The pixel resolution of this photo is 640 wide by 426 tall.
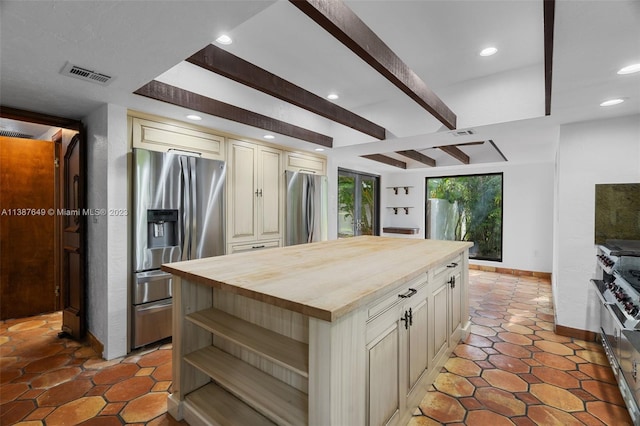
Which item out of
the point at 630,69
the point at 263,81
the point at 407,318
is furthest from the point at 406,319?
the point at 630,69

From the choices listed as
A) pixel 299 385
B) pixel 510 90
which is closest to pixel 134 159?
pixel 299 385

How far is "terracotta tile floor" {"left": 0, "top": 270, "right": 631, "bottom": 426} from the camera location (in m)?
1.82

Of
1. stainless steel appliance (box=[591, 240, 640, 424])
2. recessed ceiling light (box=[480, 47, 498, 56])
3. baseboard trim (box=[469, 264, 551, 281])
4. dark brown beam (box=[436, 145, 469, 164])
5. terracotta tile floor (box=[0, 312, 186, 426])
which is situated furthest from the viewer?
baseboard trim (box=[469, 264, 551, 281])

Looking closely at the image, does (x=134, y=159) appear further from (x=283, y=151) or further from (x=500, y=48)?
(x=500, y=48)

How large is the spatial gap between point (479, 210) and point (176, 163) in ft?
19.2

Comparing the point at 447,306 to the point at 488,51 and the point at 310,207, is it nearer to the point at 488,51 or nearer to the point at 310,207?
the point at 488,51

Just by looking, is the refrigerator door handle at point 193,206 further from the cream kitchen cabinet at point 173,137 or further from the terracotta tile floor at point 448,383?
the terracotta tile floor at point 448,383

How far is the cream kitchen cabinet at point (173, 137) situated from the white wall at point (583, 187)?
357cm

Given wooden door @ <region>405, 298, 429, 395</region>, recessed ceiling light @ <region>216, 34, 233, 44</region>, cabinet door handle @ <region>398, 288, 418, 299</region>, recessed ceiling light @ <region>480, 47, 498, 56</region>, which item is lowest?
wooden door @ <region>405, 298, 429, 395</region>

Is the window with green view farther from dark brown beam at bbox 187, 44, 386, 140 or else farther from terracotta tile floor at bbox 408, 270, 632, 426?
dark brown beam at bbox 187, 44, 386, 140

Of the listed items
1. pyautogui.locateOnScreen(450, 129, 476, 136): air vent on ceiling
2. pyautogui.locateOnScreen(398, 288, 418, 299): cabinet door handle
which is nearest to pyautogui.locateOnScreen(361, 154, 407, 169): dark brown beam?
pyautogui.locateOnScreen(450, 129, 476, 136): air vent on ceiling

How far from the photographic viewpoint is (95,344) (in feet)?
8.73

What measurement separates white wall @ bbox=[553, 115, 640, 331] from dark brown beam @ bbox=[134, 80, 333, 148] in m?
2.75

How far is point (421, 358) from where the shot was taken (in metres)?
1.89
